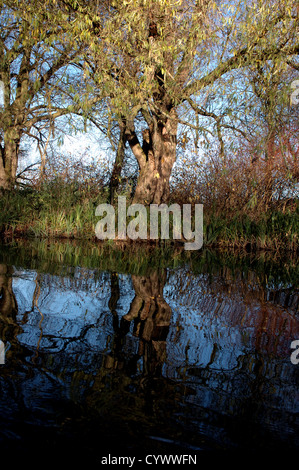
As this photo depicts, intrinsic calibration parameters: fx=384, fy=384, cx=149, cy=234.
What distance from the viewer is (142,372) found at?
1869mm

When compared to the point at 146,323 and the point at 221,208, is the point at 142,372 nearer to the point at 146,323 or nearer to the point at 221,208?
the point at 146,323

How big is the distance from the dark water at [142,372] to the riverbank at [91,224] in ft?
18.6

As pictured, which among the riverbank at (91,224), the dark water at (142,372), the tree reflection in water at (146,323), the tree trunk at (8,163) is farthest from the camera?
the tree trunk at (8,163)

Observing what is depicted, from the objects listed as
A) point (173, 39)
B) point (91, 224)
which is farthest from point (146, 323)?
point (91, 224)

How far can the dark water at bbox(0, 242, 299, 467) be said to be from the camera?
134 centimetres

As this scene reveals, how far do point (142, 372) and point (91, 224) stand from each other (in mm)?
8262

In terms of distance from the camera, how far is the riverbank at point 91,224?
941cm

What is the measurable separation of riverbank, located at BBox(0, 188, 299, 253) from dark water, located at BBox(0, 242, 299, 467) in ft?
18.6

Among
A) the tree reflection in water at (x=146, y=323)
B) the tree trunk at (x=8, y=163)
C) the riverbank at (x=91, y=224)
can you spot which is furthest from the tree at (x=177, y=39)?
the tree trunk at (x=8, y=163)

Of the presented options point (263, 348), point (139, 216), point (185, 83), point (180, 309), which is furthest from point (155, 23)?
point (263, 348)

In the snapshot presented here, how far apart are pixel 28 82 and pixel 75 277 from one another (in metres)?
9.88

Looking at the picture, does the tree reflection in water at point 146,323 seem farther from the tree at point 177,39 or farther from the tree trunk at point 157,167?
the tree trunk at point 157,167

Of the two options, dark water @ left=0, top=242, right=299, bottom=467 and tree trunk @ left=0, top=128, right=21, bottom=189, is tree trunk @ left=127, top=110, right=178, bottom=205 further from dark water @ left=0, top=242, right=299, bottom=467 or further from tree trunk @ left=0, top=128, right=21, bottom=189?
Answer: dark water @ left=0, top=242, right=299, bottom=467

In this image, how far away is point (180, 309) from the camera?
3225 millimetres
